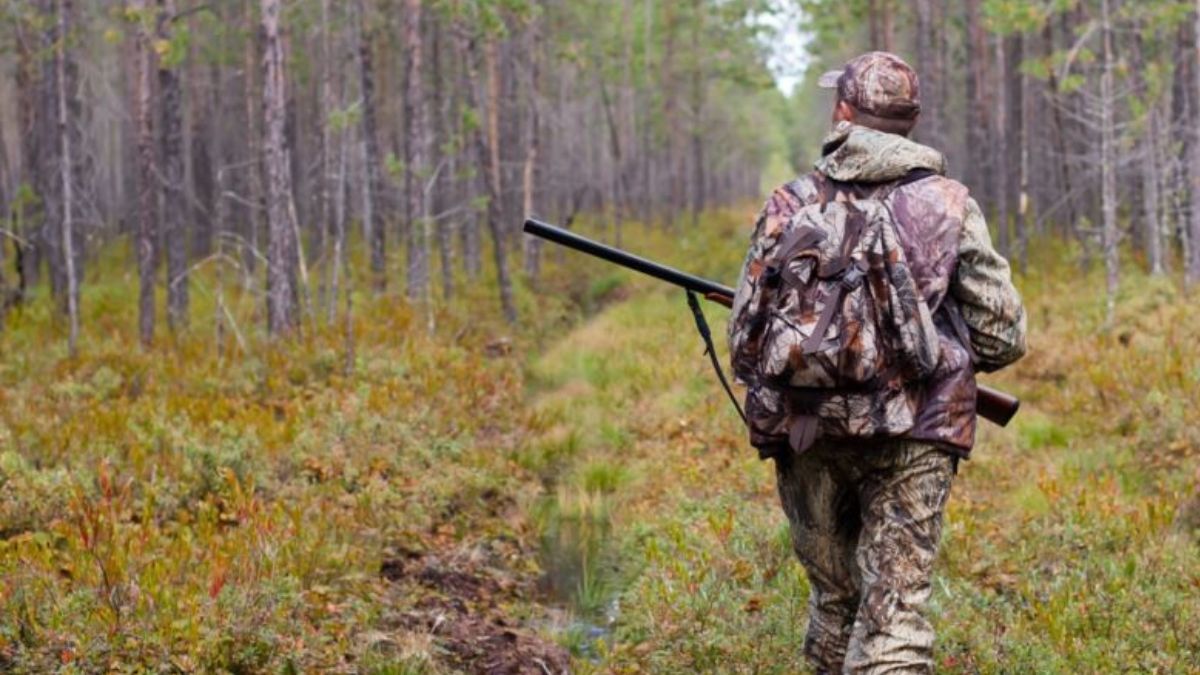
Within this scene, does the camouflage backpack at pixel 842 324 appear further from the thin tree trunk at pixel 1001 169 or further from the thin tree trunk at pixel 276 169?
the thin tree trunk at pixel 1001 169

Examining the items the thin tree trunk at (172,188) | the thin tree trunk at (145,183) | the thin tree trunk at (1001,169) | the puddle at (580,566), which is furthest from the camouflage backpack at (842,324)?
the thin tree trunk at (1001,169)

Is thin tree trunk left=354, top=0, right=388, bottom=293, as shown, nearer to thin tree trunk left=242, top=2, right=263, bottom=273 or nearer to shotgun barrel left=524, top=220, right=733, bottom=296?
thin tree trunk left=242, top=2, right=263, bottom=273

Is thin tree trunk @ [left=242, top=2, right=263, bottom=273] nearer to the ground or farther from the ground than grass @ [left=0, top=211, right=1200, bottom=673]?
farther from the ground

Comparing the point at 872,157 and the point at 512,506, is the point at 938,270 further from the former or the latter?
the point at 512,506

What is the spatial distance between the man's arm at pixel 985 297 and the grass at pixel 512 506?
1.62 metres

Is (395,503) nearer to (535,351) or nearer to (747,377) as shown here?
(747,377)

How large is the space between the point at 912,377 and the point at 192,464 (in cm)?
568

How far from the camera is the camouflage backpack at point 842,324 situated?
11.8 ft

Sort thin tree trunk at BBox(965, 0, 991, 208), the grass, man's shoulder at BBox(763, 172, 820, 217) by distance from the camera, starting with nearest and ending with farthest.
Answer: man's shoulder at BBox(763, 172, 820, 217), the grass, thin tree trunk at BBox(965, 0, 991, 208)

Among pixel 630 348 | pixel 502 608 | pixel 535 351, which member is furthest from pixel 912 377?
pixel 535 351

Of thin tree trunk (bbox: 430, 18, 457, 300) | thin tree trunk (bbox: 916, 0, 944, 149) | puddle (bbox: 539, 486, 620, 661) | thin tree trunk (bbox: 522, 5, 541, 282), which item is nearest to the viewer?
puddle (bbox: 539, 486, 620, 661)

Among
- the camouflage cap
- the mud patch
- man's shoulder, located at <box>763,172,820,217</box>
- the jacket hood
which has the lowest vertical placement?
the mud patch

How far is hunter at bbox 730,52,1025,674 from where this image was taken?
3650 mm

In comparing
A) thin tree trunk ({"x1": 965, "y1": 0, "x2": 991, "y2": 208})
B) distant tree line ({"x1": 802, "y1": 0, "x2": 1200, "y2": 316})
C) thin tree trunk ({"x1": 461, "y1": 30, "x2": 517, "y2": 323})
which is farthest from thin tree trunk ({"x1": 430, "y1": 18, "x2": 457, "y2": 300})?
thin tree trunk ({"x1": 965, "y1": 0, "x2": 991, "y2": 208})
